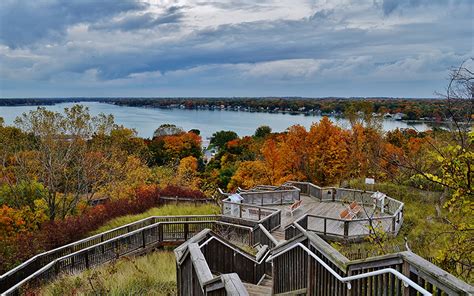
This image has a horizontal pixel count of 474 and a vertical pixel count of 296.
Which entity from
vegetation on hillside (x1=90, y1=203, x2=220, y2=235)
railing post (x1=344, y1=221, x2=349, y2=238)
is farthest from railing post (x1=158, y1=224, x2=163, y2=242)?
railing post (x1=344, y1=221, x2=349, y2=238)

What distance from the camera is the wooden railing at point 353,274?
346 cm

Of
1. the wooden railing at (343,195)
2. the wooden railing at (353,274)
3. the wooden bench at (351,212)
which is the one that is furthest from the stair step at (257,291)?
the wooden railing at (343,195)

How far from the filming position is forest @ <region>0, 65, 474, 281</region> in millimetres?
6562

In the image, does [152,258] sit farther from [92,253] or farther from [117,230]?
[117,230]

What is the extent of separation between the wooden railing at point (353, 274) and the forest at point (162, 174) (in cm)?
184

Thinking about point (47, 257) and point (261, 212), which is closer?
point (47, 257)

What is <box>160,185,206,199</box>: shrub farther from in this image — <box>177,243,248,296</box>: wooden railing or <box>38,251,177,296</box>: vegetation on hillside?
<box>177,243,248,296</box>: wooden railing

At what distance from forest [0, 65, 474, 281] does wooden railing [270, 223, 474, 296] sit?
1.84m

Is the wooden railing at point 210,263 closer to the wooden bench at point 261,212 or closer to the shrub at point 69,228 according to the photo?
the wooden bench at point 261,212

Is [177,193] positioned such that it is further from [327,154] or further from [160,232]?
[327,154]

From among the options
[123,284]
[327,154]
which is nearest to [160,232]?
[123,284]

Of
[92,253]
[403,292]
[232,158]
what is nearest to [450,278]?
[403,292]

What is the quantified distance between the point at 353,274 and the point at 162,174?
122 feet

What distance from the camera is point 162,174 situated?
1592 inches
